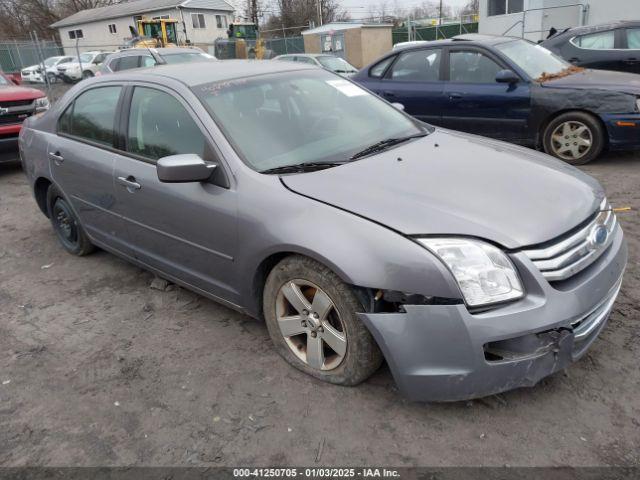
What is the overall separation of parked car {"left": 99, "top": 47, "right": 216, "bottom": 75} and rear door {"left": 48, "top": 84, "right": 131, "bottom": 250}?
7.88 metres

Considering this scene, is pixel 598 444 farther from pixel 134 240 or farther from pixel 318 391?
pixel 134 240

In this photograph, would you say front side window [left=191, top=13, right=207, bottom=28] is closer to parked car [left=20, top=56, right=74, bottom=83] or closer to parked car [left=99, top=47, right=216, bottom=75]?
parked car [left=20, top=56, right=74, bottom=83]

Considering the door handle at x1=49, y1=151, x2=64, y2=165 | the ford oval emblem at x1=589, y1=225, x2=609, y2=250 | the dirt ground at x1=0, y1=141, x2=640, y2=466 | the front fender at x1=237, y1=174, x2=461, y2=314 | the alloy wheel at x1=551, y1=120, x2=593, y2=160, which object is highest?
the door handle at x1=49, y1=151, x2=64, y2=165

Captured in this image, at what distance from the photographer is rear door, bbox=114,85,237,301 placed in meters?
3.00

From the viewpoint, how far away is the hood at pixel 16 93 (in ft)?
26.1

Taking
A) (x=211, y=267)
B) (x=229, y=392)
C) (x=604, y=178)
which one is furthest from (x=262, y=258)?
(x=604, y=178)

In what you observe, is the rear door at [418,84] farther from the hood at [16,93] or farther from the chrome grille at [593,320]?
the hood at [16,93]

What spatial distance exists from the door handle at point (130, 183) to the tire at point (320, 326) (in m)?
1.25

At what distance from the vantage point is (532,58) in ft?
22.4

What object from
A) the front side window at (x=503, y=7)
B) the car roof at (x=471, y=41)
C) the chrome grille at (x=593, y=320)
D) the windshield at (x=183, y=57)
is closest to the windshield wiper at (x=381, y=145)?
the chrome grille at (x=593, y=320)

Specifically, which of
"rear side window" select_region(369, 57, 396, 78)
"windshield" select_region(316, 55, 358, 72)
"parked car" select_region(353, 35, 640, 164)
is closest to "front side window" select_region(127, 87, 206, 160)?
"parked car" select_region(353, 35, 640, 164)

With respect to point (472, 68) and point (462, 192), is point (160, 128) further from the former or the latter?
point (472, 68)

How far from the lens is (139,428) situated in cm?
258

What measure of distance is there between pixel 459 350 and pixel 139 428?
160 centimetres
